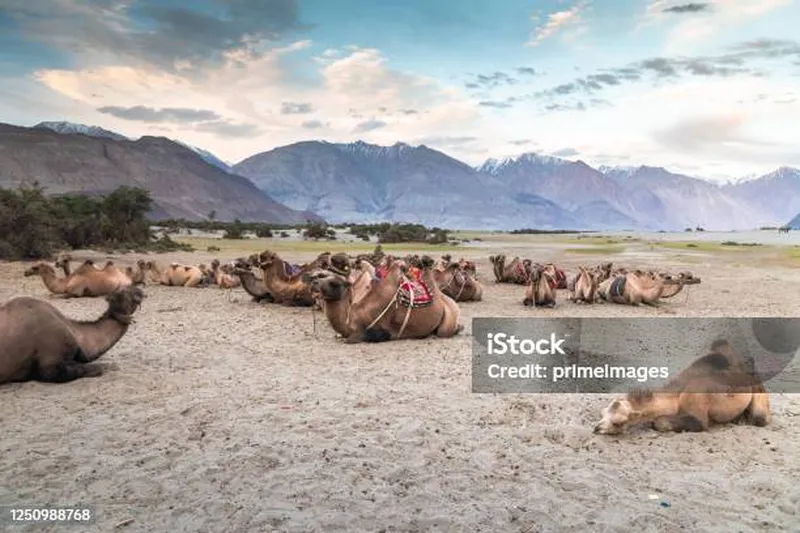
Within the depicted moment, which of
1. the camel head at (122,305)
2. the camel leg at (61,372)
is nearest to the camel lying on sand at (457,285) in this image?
the camel head at (122,305)

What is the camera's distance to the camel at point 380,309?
12.2 m

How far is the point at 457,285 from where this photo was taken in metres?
18.9

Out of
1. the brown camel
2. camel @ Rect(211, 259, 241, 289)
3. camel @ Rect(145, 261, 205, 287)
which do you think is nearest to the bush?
camel @ Rect(145, 261, 205, 287)

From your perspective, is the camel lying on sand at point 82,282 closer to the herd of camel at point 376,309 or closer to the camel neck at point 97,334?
the herd of camel at point 376,309

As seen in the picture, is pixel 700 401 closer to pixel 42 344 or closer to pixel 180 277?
pixel 42 344

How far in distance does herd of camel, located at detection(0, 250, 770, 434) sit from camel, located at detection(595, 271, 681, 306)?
31 millimetres

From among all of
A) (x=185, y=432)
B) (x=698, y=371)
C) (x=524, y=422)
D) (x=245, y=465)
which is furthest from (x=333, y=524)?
(x=698, y=371)

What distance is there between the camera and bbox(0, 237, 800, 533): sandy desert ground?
541 cm

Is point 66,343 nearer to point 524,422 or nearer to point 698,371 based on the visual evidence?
point 524,422

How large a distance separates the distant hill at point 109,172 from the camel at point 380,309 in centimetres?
13537

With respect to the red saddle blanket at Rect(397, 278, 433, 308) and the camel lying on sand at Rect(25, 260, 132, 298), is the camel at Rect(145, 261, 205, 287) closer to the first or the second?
the camel lying on sand at Rect(25, 260, 132, 298)

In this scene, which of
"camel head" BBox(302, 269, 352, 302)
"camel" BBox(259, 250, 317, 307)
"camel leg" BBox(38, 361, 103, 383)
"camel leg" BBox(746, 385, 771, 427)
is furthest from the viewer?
"camel" BBox(259, 250, 317, 307)

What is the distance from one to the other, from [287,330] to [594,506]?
891 centimetres

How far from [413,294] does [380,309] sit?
2.12ft
